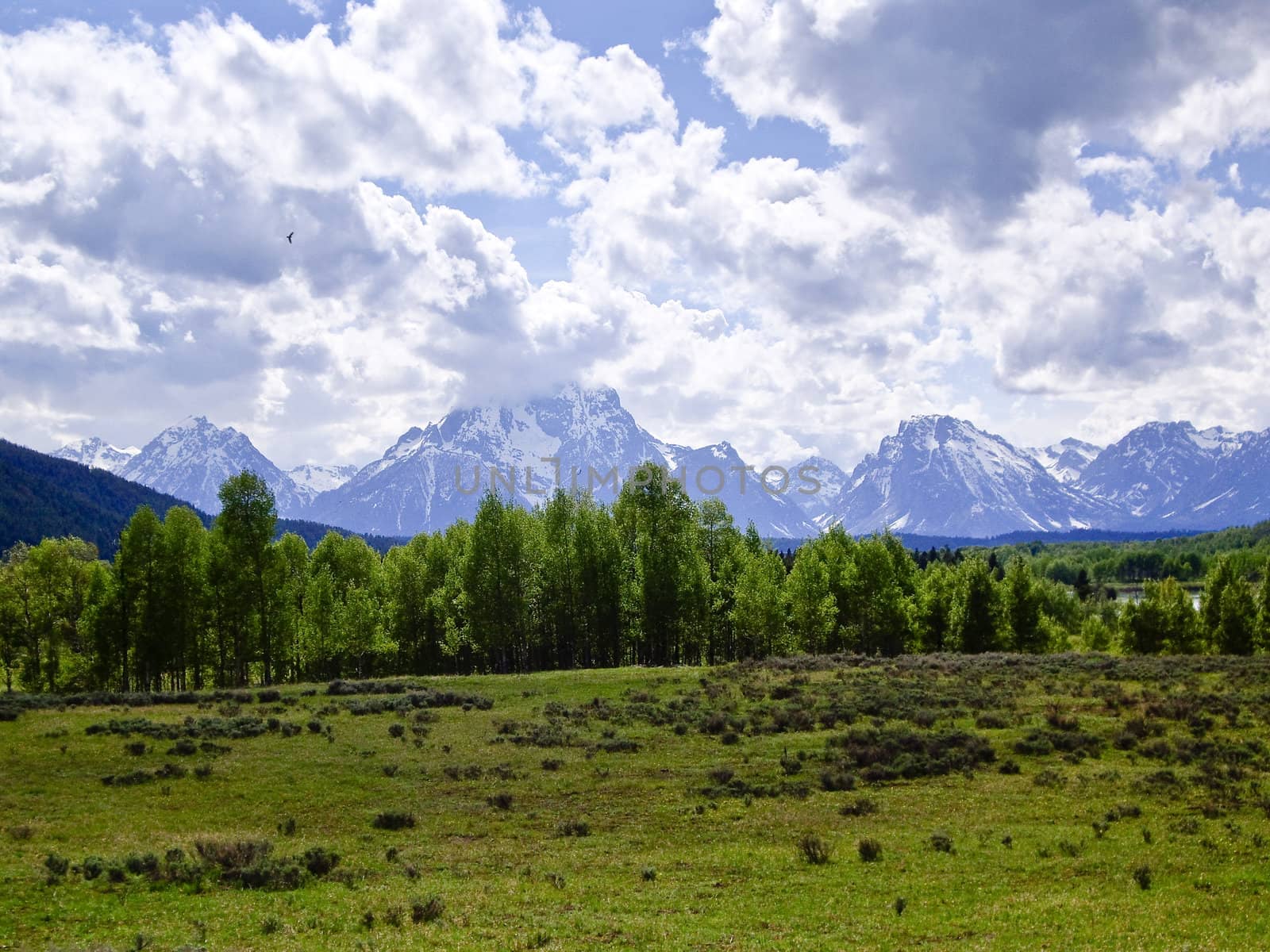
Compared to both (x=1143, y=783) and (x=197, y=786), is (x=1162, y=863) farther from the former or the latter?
(x=197, y=786)

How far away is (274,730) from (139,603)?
33.1 meters

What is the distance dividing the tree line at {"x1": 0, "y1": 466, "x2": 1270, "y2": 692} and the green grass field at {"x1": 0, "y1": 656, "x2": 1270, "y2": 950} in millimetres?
21541

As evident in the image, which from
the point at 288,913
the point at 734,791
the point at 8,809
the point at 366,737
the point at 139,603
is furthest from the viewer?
the point at 139,603

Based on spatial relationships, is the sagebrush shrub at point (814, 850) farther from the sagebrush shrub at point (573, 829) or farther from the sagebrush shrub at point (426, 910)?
the sagebrush shrub at point (426, 910)

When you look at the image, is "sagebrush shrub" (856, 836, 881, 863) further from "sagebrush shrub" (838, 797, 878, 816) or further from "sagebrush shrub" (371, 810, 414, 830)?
"sagebrush shrub" (371, 810, 414, 830)

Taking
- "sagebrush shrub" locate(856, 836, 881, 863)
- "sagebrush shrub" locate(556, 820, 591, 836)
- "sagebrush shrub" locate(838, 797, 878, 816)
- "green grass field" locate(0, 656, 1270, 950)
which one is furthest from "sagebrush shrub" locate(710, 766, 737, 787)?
"sagebrush shrub" locate(856, 836, 881, 863)

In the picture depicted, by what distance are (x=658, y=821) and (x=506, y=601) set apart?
47.8 meters

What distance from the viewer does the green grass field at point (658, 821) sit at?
62.7ft

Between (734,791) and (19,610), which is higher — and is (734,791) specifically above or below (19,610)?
below

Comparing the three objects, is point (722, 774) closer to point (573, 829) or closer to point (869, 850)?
point (573, 829)

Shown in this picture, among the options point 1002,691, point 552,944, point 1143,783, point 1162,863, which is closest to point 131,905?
point 552,944

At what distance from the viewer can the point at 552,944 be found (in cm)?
1791

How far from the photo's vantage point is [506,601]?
74250 millimetres

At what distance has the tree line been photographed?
216 feet
